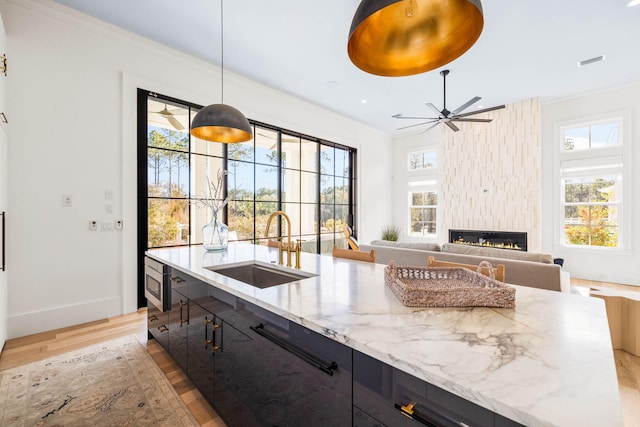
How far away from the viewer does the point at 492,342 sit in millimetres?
771

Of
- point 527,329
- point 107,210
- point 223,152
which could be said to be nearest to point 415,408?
point 527,329

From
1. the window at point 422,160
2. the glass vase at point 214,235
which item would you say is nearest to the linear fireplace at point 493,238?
the window at point 422,160

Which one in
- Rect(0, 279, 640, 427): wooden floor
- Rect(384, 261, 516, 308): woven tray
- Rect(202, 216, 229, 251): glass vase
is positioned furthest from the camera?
Rect(202, 216, 229, 251): glass vase

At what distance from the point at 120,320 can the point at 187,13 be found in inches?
125

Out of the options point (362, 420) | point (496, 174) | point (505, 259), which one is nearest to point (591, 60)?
point (496, 174)

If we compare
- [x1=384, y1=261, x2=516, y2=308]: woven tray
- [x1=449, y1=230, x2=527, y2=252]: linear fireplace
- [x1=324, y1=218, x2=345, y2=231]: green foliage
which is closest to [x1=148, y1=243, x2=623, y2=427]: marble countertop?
[x1=384, y1=261, x2=516, y2=308]: woven tray

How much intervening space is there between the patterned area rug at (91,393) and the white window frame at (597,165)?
6.37m

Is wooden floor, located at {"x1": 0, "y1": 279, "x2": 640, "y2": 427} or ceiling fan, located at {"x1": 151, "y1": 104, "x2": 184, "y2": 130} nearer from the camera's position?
wooden floor, located at {"x1": 0, "y1": 279, "x2": 640, "y2": 427}

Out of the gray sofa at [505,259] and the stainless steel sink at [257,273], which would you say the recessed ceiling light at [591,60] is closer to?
the gray sofa at [505,259]

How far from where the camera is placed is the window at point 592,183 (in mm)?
4770

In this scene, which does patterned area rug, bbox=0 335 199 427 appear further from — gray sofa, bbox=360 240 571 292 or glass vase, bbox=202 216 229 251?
gray sofa, bbox=360 240 571 292

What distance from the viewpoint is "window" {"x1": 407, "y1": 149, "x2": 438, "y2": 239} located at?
6930 millimetres

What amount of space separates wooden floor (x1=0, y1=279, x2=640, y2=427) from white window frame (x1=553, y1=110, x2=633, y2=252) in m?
3.44

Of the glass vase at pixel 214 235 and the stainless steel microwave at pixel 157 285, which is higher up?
the glass vase at pixel 214 235
